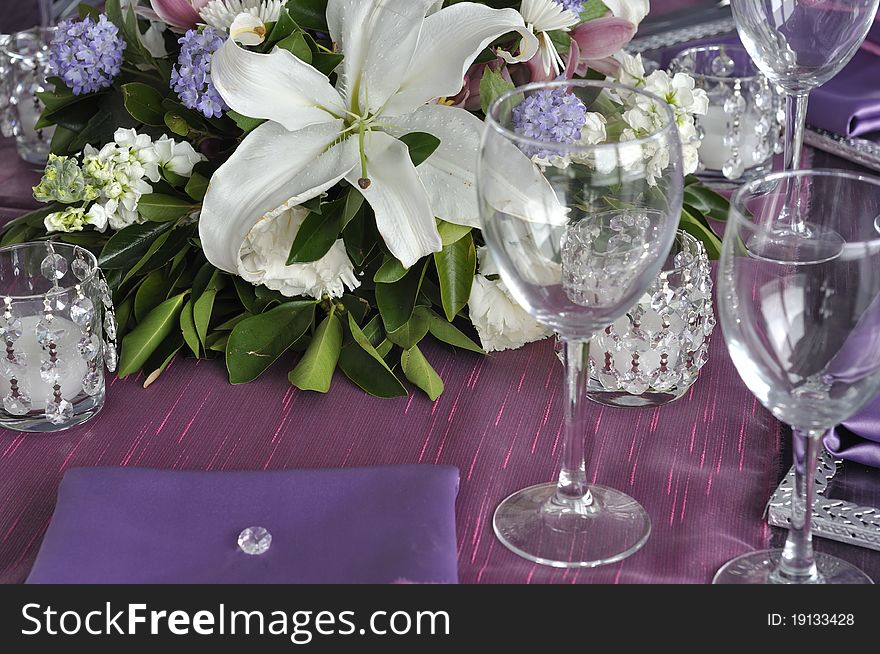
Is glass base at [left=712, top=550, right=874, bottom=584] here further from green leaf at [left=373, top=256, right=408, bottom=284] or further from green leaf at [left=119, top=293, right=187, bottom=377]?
green leaf at [left=119, top=293, right=187, bottom=377]

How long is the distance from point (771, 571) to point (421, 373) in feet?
1.06

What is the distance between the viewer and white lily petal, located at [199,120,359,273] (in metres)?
0.85

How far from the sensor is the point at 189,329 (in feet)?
3.04

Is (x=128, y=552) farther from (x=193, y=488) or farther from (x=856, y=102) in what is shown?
(x=856, y=102)

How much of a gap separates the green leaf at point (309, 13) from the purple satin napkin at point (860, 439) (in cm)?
50

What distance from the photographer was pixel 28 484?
0.81 m

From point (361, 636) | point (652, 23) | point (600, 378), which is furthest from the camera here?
point (652, 23)

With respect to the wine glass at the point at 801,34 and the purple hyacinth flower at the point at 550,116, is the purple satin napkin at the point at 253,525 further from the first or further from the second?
the wine glass at the point at 801,34

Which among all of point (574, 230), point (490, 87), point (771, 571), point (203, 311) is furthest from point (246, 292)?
point (771, 571)

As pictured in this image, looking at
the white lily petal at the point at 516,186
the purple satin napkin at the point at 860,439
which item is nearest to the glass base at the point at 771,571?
the purple satin napkin at the point at 860,439

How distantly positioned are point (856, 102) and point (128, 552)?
0.93 m

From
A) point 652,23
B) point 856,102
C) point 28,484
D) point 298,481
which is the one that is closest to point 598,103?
point 298,481

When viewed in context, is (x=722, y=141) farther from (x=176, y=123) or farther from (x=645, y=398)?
(x=176, y=123)

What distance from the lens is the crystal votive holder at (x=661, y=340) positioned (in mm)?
852
